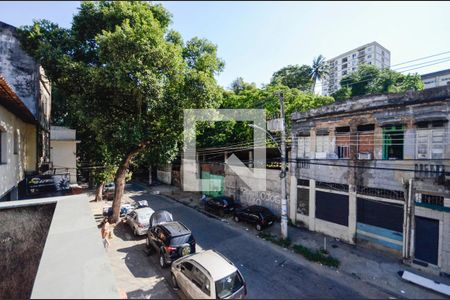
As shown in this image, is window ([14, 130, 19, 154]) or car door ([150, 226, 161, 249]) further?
window ([14, 130, 19, 154])

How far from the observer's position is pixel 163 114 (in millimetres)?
14406

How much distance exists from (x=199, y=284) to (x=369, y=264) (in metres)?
8.42

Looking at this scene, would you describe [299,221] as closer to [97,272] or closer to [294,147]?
[294,147]

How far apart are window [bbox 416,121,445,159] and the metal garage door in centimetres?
299

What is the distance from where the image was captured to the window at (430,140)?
10578 mm

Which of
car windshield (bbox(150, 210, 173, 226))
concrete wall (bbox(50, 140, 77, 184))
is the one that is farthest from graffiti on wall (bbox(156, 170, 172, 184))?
car windshield (bbox(150, 210, 173, 226))

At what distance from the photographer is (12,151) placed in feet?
37.9

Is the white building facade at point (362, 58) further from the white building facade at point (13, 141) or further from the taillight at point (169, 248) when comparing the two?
the white building facade at point (13, 141)

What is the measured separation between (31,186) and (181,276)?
1487 centimetres

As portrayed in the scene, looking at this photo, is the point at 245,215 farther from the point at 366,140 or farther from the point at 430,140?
the point at 430,140

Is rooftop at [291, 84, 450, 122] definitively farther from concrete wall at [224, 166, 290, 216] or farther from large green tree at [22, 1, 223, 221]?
large green tree at [22, 1, 223, 221]

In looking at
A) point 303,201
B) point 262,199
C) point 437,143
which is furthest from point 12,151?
point 437,143

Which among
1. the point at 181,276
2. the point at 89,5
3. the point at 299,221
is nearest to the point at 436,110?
the point at 299,221

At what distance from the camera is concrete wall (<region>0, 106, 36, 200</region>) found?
10.1m
